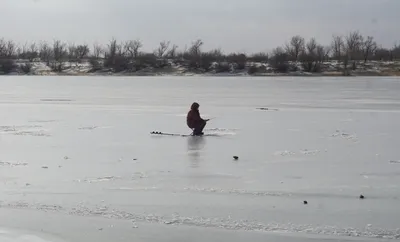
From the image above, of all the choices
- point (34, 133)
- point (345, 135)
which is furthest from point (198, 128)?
point (34, 133)

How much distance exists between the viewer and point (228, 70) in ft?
204

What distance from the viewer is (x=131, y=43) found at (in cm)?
8194

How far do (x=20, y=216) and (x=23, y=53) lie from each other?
8304 cm

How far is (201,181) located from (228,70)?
55.0m

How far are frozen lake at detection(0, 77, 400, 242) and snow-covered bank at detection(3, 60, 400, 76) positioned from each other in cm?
4546

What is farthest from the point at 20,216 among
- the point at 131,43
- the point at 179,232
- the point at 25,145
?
the point at 131,43

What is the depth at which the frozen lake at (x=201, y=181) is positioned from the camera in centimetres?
548

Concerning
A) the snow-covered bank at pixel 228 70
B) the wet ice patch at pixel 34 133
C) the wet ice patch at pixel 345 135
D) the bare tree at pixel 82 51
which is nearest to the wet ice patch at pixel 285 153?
the wet ice patch at pixel 345 135

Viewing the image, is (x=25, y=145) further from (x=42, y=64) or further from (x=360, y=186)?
(x=42, y=64)

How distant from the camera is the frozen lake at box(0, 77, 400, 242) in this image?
5477mm

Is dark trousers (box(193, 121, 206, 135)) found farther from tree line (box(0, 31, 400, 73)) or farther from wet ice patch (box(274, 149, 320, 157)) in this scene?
tree line (box(0, 31, 400, 73))

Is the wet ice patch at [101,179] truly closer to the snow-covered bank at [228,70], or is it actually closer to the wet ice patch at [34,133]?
the wet ice patch at [34,133]

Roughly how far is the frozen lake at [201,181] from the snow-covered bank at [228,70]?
149 ft

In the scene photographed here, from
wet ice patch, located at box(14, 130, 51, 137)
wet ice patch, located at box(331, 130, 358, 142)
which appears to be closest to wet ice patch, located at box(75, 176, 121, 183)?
wet ice patch, located at box(14, 130, 51, 137)
